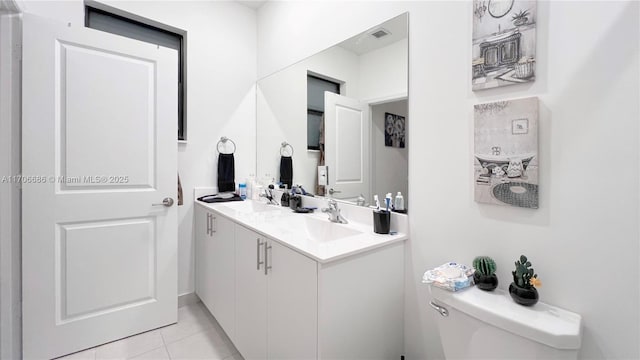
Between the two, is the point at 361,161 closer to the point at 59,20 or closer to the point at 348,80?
the point at 348,80

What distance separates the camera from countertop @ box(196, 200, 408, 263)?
107 centimetres

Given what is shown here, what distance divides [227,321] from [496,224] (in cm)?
161

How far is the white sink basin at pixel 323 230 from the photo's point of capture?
4.80ft

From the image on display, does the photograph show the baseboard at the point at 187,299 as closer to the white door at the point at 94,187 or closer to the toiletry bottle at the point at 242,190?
the white door at the point at 94,187

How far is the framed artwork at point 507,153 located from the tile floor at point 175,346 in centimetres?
170

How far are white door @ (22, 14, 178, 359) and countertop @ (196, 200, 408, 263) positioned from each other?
1.66 feet

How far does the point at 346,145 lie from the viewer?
1.73m

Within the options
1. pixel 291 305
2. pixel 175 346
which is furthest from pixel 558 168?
pixel 175 346

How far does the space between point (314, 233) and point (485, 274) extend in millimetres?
894

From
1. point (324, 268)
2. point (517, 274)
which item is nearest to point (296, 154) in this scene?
point (324, 268)

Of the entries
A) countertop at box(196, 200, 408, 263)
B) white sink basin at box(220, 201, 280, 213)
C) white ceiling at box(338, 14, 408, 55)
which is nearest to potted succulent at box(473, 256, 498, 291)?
countertop at box(196, 200, 408, 263)

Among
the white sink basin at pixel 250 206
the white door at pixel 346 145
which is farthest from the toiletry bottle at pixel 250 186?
the white door at pixel 346 145

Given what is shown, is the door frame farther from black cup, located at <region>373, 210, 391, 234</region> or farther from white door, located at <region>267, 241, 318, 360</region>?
black cup, located at <region>373, 210, 391, 234</region>

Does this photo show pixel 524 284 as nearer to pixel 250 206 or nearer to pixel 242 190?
Result: pixel 250 206
